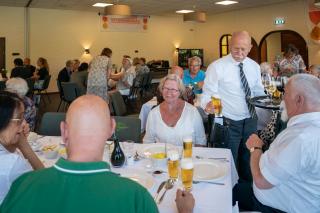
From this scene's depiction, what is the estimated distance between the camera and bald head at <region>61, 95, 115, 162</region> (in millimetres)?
1087

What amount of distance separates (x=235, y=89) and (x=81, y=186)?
8.14 ft

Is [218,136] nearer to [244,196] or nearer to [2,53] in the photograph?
[244,196]

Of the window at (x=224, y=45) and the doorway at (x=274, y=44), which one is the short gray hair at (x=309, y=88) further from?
the window at (x=224, y=45)

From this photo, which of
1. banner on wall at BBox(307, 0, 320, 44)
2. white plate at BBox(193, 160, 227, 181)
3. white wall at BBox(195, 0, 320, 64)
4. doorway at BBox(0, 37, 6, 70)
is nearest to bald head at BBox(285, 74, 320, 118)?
white plate at BBox(193, 160, 227, 181)

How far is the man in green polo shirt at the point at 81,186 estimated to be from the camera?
3.19ft

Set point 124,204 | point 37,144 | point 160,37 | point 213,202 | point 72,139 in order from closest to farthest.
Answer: point 124,204, point 72,139, point 213,202, point 37,144, point 160,37

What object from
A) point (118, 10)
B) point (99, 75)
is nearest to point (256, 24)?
point (118, 10)

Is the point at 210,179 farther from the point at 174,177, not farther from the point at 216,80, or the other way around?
the point at 216,80

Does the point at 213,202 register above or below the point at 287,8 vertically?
below

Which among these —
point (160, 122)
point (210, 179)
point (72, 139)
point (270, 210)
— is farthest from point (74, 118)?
point (160, 122)

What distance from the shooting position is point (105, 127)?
3.75 ft

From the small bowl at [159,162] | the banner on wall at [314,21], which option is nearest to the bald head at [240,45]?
the small bowl at [159,162]

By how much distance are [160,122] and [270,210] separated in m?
1.25

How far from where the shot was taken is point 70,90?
7.36 m
